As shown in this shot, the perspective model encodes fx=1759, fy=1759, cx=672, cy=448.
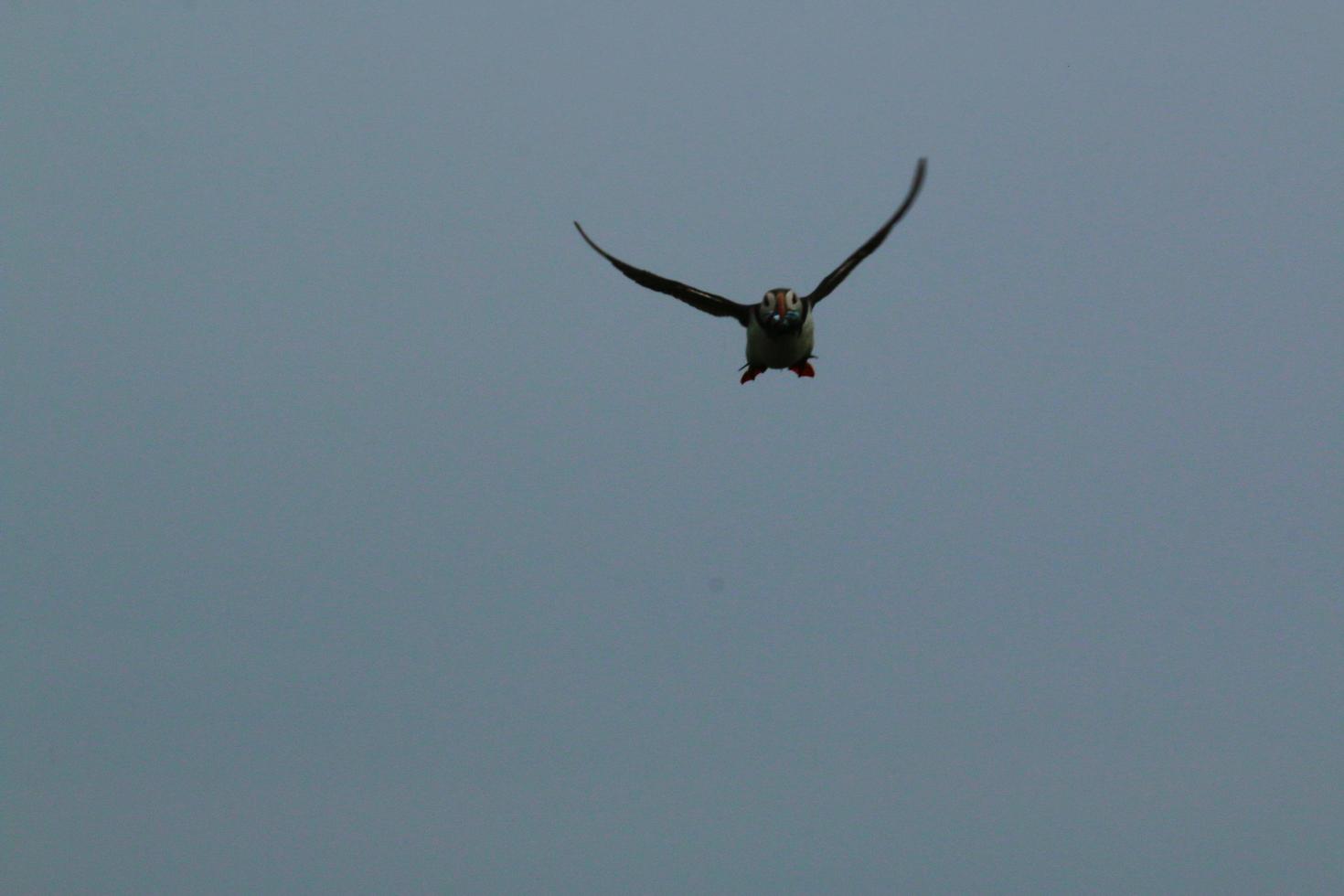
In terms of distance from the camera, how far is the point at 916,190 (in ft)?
122

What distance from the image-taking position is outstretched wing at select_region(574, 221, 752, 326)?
1894 inches

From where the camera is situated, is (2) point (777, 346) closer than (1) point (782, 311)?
No

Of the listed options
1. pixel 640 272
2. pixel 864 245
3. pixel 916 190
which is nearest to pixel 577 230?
pixel 640 272

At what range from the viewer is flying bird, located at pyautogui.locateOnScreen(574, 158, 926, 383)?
1807 inches

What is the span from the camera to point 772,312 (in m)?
45.9

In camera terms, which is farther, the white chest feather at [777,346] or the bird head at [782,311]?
the white chest feather at [777,346]

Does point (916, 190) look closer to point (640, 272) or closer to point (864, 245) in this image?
point (864, 245)

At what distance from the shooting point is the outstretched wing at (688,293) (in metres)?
48.1

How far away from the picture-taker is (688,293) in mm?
48844

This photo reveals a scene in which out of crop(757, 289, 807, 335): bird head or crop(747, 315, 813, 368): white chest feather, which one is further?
crop(747, 315, 813, 368): white chest feather

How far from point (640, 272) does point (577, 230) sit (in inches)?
128

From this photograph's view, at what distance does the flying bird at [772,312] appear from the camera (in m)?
45.9

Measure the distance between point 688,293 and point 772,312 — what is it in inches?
147

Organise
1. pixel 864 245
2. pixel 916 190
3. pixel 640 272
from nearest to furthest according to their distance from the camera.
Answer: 1. pixel 916 190
2. pixel 864 245
3. pixel 640 272
